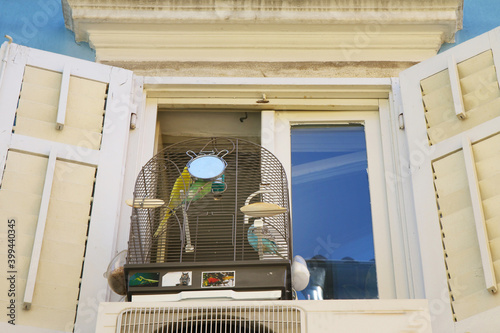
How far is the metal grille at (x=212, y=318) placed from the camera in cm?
255

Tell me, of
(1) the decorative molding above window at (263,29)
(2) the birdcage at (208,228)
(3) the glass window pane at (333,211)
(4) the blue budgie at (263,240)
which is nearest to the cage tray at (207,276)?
(2) the birdcage at (208,228)

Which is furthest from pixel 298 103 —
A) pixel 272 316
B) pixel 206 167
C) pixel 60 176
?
pixel 272 316

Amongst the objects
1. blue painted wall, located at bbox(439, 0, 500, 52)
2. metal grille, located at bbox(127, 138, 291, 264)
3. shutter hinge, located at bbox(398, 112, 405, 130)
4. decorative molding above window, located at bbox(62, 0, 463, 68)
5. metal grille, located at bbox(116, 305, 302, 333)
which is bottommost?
metal grille, located at bbox(116, 305, 302, 333)

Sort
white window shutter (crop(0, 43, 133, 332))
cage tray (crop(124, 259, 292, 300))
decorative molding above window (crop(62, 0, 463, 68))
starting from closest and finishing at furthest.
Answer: cage tray (crop(124, 259, 292, 300)) → white window shutter (crop(0, 43, 133, 332)) → decorative molding above window (crop(62, 0, 463, 68))

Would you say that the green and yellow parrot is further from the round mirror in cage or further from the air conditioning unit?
the air conditioning unit

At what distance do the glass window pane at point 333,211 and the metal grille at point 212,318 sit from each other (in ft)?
2.39

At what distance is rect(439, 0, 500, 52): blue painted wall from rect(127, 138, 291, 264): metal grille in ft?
4.21

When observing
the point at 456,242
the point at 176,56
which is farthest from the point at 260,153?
the point at 456,242

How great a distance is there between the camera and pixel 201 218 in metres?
3.33

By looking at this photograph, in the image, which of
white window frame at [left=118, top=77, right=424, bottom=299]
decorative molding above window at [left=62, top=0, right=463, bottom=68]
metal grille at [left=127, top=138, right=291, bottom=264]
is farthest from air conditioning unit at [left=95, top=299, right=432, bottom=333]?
decorative molding above window at [left=62, top=0, right=463, bottom=68]

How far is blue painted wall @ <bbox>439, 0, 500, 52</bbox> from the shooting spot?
398cm

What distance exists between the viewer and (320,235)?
3445 millimetres

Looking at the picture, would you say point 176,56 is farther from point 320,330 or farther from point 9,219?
point 320,330

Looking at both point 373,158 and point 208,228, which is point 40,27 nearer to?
point 208,228
